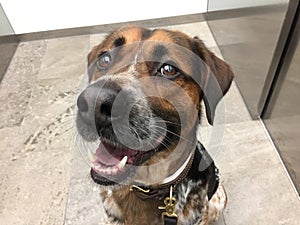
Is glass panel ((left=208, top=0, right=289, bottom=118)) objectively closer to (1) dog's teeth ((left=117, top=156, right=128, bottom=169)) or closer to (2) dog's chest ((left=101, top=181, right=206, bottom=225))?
(2) dog's chest ((left=101, top=181, right=206, bottom=225))

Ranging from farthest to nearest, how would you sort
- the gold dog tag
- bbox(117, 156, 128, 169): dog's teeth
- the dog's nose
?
the gold dog tag → bbox(117, 156, 128, 169): dog's teeth → the dog's nose

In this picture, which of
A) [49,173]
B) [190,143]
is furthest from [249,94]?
[49,173]

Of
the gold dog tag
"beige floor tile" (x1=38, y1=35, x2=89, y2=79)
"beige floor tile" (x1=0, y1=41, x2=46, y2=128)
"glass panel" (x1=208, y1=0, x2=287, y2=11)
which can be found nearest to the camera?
the gold dog tag

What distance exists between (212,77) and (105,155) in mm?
485

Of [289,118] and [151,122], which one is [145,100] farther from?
[289,118]

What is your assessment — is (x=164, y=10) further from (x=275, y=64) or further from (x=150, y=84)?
(x=150, y=84)

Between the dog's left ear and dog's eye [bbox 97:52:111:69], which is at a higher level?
dog's eye [bbox 97:52:111:69]

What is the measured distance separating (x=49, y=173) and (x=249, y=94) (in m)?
1.38

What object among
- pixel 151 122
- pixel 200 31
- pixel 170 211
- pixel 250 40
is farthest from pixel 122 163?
pixel 200 31

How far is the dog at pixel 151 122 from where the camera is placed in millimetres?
874

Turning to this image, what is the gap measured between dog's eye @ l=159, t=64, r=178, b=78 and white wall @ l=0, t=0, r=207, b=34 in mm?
1856

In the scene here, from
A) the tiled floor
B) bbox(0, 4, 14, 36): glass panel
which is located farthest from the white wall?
the tiled floor

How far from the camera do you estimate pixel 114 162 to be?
0.97 meters

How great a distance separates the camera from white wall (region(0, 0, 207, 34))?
8.75ft
